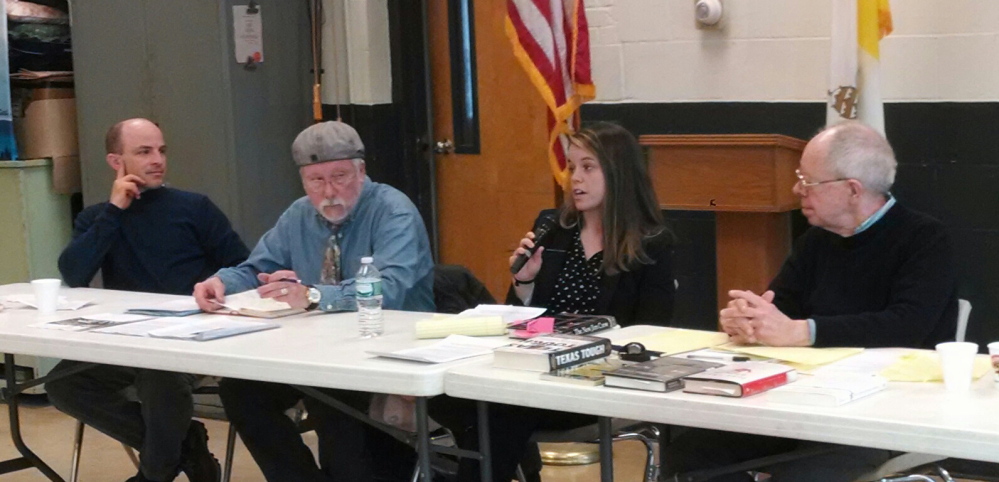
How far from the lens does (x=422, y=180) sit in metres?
5.94

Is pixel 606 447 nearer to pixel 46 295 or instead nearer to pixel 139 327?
pixel 139 327

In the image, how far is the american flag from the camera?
4914mm

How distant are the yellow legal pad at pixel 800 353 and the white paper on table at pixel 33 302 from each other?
76.1 inches

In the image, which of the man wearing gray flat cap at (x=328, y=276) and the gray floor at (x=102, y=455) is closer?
the man wearing gray flat cap at (x=328, y=276)

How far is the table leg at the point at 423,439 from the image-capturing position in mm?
2723

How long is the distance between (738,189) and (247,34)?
2.27 metres

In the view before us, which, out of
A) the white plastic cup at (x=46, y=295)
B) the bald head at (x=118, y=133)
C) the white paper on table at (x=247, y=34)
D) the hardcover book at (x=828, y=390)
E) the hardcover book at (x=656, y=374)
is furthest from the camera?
the white paper on table at (x=247, y=34)

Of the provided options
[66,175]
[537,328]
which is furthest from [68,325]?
[66,175]

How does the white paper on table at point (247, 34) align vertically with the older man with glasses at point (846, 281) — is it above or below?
above

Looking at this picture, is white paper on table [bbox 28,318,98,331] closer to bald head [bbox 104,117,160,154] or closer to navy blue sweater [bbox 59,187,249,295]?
navy blue sweater [bbox 59,187,249,295]

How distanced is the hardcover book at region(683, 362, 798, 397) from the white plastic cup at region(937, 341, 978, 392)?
10.8 inches

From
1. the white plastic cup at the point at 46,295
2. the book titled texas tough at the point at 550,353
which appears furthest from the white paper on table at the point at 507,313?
the white plastic cup at the point at 46,295

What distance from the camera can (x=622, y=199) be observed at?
355 cm

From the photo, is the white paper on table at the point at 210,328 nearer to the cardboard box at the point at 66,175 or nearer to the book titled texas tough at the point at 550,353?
the book titled texas tough at the point at 550,353
